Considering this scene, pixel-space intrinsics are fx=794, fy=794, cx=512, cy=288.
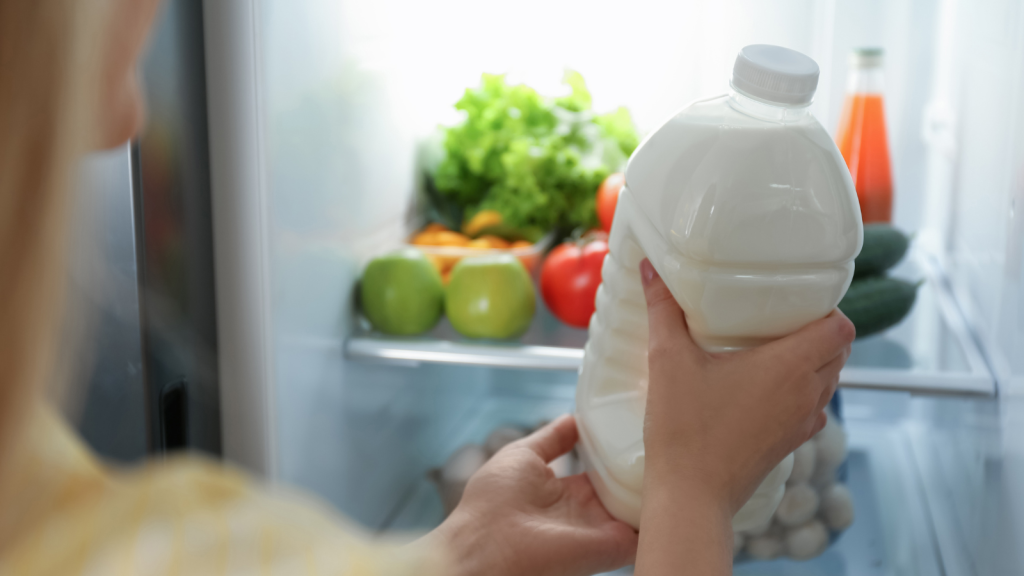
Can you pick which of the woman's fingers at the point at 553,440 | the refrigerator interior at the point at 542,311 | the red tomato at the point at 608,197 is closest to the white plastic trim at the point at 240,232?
the refrigerator interior at the point at 542,311

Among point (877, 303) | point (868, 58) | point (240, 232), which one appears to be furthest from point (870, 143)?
point (240, 232)

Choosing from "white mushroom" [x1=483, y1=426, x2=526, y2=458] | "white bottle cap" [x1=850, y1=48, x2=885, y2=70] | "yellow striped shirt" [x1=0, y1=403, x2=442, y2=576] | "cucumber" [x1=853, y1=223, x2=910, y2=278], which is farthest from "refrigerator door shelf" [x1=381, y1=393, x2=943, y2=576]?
"yellow striped shirt" [x1=0, y1=403, x2=442, y2=576]

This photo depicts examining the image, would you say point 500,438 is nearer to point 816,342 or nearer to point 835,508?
point 835,508

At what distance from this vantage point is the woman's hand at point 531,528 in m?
0.61

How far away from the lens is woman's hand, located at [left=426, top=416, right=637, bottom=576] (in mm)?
611

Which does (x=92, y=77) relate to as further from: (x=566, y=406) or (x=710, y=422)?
(x=566, y=406)

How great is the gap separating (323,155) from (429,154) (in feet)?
1.22

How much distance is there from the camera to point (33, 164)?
0.78 ft

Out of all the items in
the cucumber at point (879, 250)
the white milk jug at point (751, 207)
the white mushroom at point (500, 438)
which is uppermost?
the white milk jug at point (751, 207)

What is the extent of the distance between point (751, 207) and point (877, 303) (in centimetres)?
53

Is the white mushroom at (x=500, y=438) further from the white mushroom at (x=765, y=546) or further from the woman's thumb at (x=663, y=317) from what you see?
the woman's thumb at (x=663, y=317)

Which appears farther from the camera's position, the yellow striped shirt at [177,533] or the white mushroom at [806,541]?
the white mushroom at [806,541]

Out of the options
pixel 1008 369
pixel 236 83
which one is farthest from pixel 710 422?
pixel 236 83

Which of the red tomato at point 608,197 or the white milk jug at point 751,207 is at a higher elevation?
the white milk jug at point 751,207
